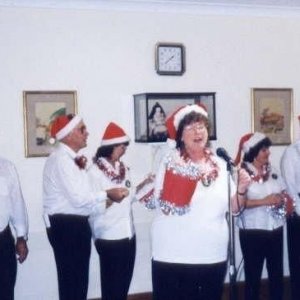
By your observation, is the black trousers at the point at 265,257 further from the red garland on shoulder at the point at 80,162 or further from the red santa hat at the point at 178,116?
the red santa hat at the point at 178,116

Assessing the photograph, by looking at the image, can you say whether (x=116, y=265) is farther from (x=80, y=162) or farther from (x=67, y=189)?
(x=80, y=162)

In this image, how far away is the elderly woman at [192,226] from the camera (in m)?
2.81

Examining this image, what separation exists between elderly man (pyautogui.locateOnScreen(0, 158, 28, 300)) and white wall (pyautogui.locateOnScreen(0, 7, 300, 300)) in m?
0.97

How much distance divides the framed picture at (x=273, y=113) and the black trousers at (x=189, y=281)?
253cm

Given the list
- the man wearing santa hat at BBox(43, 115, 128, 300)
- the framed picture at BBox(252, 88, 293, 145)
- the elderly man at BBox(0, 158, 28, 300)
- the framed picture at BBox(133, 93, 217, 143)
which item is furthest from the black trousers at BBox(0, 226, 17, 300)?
the framed picture at BBox(252, 88, 293, 145)

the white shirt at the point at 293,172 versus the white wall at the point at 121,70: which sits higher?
the white wall at the point at 121,70

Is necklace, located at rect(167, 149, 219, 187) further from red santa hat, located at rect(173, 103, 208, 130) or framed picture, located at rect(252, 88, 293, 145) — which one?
framed picture, located at rect(252, 88, 293, 145)

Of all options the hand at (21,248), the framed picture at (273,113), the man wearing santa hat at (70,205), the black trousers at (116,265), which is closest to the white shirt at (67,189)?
the man wearing santa hat at (70,205)

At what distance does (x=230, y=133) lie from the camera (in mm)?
5156

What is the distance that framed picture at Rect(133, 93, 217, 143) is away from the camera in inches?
185

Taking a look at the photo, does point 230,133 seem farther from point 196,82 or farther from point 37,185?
point 37,185

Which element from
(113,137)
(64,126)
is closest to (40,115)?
(64,126)

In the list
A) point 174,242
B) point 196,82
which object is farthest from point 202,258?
point 196,82

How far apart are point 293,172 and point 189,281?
1994mm
